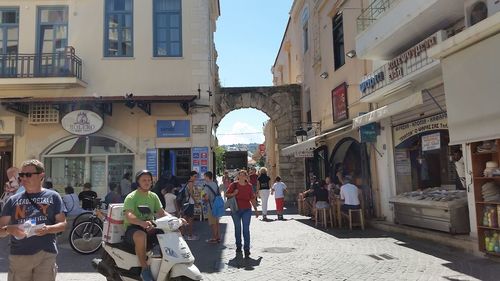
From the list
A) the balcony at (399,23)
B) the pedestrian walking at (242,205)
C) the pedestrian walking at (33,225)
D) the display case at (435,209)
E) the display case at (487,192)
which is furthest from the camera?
the balcony at (399,23)

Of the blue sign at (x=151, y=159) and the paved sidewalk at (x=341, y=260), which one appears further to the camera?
the blue sign at (x=151, y=159)

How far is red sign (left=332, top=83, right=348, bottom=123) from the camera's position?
51.3 feet

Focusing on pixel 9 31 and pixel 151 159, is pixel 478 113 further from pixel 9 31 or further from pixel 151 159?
pixel 9 31

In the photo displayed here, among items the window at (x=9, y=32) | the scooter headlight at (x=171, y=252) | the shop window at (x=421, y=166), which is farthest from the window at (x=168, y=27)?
the scooter headlight at (x=171, y=252)

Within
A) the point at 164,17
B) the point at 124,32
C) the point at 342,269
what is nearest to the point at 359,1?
the point at 164,17

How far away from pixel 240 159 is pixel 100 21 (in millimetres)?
20184

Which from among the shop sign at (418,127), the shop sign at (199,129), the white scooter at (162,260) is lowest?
the white scooter at (162,260)

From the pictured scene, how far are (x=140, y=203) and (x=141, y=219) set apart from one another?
212 mm

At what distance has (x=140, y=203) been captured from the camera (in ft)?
19.3

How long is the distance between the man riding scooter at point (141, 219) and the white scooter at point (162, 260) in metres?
0.10

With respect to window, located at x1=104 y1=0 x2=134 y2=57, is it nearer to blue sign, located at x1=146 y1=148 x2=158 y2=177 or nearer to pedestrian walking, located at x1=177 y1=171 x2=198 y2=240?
blue sign, located at x1=146 y1=148 x2=158 y2=177

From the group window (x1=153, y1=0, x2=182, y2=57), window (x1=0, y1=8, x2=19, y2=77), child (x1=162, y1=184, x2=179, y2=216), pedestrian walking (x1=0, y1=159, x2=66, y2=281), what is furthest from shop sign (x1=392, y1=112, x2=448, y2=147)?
window (x1=0, y1=8, x2=19, y2=77)

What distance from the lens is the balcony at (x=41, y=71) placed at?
1530cm

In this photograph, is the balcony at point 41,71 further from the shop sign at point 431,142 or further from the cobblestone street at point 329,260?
the shop sign at point 431,142
